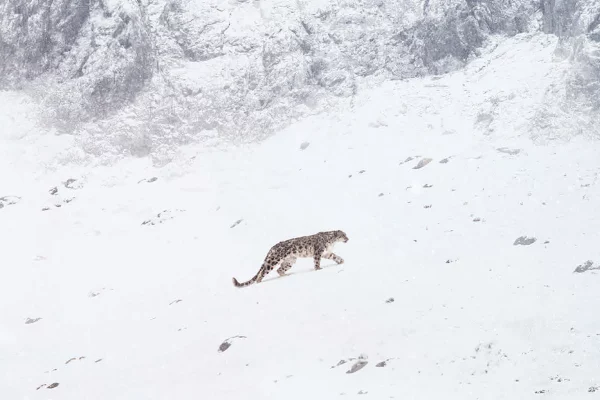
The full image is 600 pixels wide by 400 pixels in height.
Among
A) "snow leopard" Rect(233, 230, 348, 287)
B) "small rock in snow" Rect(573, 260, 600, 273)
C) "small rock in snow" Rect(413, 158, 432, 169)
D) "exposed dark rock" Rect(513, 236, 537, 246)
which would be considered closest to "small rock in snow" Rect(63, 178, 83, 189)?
"snow leopard" Rect(233, 230, 348, 287)

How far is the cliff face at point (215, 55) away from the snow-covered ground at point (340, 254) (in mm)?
1459

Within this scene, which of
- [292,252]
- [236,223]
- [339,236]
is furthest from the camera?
[236,223]

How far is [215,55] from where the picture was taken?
1390 inches

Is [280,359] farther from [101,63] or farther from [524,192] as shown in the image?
[101,63]

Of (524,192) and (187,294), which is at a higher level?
(524,192)

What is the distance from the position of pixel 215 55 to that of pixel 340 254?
19.6 meters

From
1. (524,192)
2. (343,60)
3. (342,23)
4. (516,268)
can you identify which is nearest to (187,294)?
(516,268)

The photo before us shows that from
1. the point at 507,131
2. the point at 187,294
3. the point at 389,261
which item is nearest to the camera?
the point at 389,261

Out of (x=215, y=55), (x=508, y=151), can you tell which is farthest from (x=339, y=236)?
(x=215, y=55)

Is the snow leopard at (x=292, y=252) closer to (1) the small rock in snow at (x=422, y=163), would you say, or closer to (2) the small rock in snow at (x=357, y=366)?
(2) the small rock in snow at (x=357, y=366)

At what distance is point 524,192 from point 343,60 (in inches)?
621

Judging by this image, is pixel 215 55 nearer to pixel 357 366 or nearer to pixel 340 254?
pixel 340 254

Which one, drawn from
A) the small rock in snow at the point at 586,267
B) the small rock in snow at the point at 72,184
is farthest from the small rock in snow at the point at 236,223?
the small rock in snow at the point at 586,267

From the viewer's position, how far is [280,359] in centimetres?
1220
